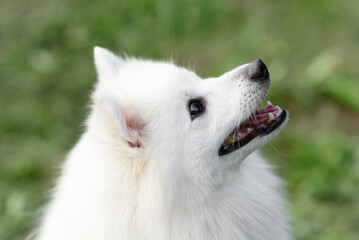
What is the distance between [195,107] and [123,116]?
49cm

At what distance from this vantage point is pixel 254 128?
2.84 metres

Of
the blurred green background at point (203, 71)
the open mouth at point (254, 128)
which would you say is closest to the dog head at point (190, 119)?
the open mouth at point (254, 128)

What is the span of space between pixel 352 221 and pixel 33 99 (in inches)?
145

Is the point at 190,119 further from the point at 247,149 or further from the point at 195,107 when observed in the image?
the point at 247,149

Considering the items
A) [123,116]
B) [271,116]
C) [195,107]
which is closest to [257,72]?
[271,116]

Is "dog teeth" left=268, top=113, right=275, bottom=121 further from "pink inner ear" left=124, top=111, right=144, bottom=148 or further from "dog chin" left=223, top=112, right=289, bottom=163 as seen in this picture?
"pink inner ear" left=124, top=111, right=144, bottom=148

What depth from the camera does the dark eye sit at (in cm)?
271

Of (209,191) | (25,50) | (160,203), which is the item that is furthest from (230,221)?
(25,50)

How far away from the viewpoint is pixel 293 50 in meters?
6.03

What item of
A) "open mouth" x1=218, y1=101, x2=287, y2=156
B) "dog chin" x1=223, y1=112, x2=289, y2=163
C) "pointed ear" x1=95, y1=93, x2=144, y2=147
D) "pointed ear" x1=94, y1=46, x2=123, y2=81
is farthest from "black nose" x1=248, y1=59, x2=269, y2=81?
"pointed ear" x1=94, y1=46, x2=123, y2=81

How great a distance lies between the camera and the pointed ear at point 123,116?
7.50ft

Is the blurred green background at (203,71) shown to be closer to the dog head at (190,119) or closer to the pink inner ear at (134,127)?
the dog head at (190,119)

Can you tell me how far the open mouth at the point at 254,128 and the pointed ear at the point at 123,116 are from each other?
483 mm

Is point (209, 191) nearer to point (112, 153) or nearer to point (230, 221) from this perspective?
point (230, 221)
